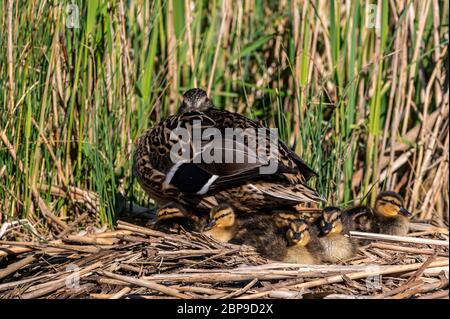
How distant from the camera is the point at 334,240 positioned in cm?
502

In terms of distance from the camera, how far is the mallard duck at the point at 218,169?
17.0 ft

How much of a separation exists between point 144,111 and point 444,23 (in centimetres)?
239

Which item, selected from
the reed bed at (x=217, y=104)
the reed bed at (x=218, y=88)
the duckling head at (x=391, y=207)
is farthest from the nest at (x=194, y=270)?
the reed bed at (x=218, y=88)

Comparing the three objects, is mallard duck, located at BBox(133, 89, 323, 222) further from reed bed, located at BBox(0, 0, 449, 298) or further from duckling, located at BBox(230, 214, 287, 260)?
reed bed, located at BBox(0, 0, 449, 298)

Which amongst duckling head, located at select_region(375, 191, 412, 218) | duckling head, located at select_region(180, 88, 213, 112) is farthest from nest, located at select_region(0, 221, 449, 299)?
duckling head, located at select_region(180, 88, 213, 112)

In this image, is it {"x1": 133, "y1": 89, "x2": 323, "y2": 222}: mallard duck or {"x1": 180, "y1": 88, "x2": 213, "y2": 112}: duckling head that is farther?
{"x1": 180, "y1": 88, "x2": 213, "y2": 112}: duckling head

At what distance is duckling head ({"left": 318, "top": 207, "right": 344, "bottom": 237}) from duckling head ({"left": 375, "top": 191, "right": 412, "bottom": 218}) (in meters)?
0.47

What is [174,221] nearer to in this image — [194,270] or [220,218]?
[220,218]

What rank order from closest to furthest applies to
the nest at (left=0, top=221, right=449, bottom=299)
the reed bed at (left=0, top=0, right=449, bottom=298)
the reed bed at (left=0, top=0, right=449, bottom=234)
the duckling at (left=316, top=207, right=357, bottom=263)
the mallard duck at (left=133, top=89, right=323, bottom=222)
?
the nest at (left=0, top=221, right=449, bottom=299)
the reed bed at (left=0, top=0, right=449, bottom=298)
the duckling at (left=316, top=207, right=357, bottom=263)
the mallard duck at (left=133, top=89, right=323, bottom=222)
the reed bed at (left=0, top=0, right=449, bottom=234)

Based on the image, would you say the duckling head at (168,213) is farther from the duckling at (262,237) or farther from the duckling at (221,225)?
the duckling at (262,237)

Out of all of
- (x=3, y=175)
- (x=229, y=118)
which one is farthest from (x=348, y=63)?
(x=3, y=175)

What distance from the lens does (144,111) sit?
6234 mm

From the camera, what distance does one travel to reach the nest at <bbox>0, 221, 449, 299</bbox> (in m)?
4.55

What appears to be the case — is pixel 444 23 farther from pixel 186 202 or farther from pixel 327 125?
pixel 186 202
